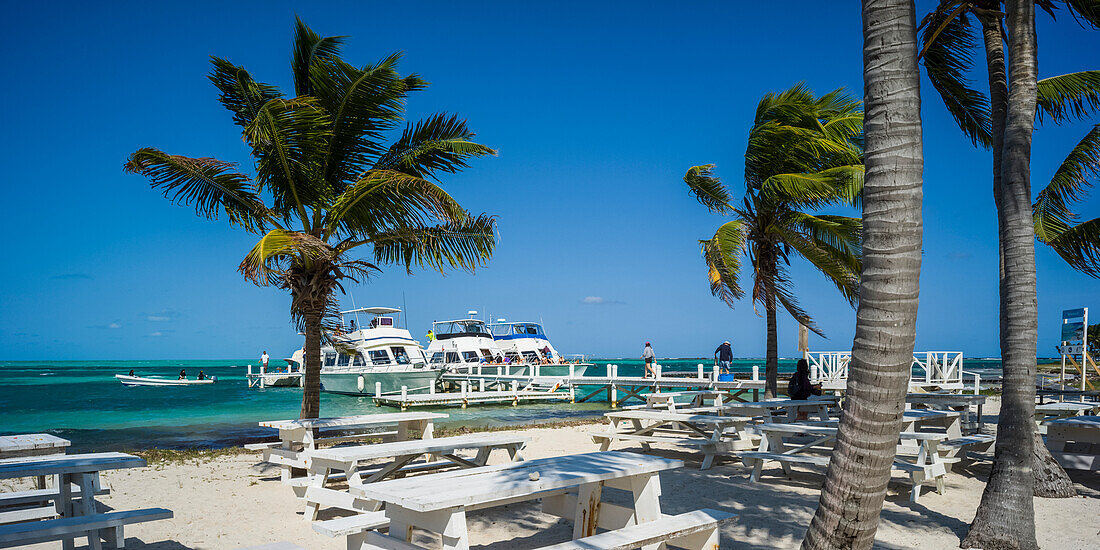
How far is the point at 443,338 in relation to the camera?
3416 centimetres

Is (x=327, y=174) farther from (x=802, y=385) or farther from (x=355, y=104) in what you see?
(x=802, y=385)

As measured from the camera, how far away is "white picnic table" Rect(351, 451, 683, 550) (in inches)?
127

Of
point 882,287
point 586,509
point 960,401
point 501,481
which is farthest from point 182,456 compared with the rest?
point 960,401

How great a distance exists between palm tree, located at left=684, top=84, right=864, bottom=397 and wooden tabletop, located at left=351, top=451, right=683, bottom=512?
291 inches

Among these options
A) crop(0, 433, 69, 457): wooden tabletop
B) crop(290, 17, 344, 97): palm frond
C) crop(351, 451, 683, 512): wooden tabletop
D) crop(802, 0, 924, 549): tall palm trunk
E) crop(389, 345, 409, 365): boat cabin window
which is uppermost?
crop(290, 17, 344, 97): palm frond

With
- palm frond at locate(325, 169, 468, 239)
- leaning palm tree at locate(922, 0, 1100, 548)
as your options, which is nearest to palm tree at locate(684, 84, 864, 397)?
leaning palm tree at locate(922, 0, 1100, 548)

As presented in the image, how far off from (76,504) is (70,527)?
1.70 metres

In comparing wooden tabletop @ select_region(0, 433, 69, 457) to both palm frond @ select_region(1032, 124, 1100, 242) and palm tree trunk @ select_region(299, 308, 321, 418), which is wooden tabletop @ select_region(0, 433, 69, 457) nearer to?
palm tree trunk @ select_region(299, 308, 321, 418)

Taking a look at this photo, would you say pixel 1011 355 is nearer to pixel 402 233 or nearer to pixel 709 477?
pixel 709 477

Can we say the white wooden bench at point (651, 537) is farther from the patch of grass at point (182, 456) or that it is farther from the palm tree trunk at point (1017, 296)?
the patch of grass at point (182, 456)

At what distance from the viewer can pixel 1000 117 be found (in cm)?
625

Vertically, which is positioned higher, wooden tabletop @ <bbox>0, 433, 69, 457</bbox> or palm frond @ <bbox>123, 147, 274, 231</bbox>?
palm frond @ <bbox>123, 147, 274, 231</bbox>

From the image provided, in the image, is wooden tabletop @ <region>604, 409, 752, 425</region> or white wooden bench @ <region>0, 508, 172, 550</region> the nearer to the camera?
white wooden bench @ <region>0, 508, 172, 550</region>

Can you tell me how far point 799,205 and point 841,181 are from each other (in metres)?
1.09
